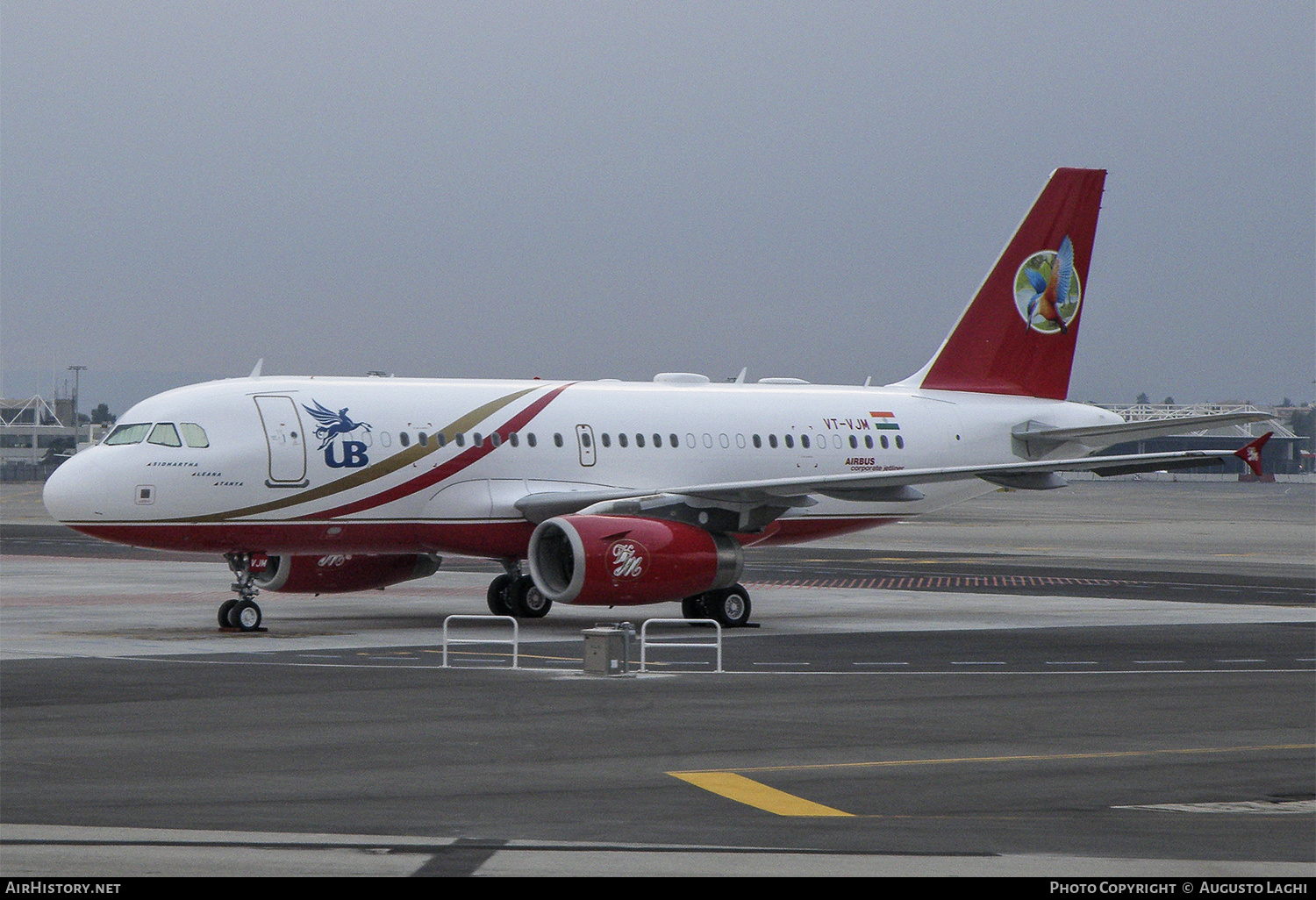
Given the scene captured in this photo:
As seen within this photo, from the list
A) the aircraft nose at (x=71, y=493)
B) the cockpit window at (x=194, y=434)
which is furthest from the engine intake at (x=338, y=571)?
the aircraft nose at (x=71, y=493)

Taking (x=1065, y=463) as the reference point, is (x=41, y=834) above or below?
below

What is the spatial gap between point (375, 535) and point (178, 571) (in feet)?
58.4

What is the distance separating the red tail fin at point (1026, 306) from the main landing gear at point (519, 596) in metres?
10.1

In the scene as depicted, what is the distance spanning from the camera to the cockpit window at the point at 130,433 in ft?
91.9

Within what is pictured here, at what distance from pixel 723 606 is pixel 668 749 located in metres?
14.6

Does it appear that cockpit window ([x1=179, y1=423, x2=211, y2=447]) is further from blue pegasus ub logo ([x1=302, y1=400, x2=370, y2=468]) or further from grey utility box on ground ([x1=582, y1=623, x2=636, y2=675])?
grey utility box on ground ([x1=582, y1=623, x2=636, y2=675])

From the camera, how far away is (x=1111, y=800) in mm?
13422

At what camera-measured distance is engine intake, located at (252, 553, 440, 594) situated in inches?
1246

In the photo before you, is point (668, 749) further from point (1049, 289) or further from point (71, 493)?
point (1049, 289)

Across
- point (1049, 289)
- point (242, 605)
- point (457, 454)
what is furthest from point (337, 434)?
point (1049, 289)

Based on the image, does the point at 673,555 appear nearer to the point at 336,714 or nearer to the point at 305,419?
the point at 305,419

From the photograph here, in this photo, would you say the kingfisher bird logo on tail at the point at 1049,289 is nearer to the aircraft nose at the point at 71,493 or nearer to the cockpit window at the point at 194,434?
the cockpit window at the point at 194,434

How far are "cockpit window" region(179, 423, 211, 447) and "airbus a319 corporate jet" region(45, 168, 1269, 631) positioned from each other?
3 cm
